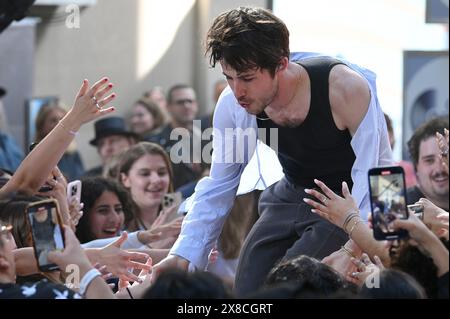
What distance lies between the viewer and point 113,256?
3.90m

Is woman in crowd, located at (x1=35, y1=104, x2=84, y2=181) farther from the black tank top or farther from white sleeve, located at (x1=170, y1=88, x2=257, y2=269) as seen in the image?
the black tank top

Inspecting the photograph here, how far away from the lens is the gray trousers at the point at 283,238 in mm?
4309

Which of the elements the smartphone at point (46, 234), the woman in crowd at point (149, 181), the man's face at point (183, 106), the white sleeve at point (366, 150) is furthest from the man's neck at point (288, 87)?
the man's face at point (183, 106)

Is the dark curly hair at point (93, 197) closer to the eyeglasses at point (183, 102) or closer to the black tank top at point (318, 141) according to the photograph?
the black tank top at point (318, 141)

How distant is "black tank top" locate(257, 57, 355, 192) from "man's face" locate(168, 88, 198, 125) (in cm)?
505

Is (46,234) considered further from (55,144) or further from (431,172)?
(431,172)

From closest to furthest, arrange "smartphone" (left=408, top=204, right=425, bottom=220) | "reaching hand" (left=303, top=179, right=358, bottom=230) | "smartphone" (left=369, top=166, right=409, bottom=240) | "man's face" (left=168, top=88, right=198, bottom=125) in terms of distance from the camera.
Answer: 1. "smartphone" (left=369, top=166, right=409, bottom=240)
2. "reaching hand" (left=303, top=179, right=358, bottom=230)
3. "smartphone" (left=408, top=204, right=425, bottom=220)
4. "man's face" (left=168, top=88, right=198, bottom=125)

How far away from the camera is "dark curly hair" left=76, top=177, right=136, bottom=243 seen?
5.53 meters

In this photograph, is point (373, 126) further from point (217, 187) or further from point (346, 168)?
point (217, 187)

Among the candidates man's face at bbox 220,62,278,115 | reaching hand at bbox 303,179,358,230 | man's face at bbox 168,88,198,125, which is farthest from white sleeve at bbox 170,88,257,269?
man's face at bbox 168,88,198,125
